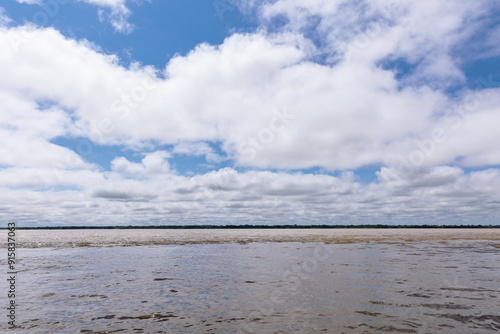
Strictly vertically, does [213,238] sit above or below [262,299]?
above

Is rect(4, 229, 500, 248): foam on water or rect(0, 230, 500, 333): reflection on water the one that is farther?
rect(4, 229, 500, 248): foam on water

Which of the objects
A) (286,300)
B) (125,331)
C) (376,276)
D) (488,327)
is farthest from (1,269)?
(488,327)

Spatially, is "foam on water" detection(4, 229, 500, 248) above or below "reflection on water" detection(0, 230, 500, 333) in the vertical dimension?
above

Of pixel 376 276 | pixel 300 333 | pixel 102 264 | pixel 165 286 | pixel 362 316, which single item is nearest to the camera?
pixel 300 333

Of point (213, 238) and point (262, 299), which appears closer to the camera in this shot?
point (262, 299)

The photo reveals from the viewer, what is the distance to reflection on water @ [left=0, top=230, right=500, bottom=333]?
12.6 m

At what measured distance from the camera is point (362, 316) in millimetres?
13617

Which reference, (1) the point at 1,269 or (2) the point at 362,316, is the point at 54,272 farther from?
(2) the point at 362,316

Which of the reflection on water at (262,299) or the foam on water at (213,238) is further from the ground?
the foam on water at (213,238)

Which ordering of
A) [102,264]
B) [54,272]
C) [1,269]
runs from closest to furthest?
[54,272] < [1,269] < [102,264]

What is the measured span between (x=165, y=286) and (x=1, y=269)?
18.5 m

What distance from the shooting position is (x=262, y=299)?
16.8 meters

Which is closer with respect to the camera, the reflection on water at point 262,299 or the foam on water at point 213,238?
the reflection on water at point 262,299

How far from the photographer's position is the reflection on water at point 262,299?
496 inches
